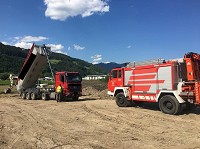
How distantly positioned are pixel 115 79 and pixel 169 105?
516 centimetres

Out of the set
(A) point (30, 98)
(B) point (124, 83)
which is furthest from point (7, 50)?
(B) point (124, 83)

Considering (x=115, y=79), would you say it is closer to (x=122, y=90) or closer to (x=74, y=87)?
(x=122, y=90)

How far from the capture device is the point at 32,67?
26234mm

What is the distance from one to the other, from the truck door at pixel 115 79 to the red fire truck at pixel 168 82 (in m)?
0.80

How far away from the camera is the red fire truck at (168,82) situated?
1538 centimetres

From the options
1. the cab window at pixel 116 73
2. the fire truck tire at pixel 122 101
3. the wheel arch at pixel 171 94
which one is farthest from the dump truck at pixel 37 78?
the wheel arch at pixel 171 94

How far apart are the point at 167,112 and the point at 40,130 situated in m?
7.62

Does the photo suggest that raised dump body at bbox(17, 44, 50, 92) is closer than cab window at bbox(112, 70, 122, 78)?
No

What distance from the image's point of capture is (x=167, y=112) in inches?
631

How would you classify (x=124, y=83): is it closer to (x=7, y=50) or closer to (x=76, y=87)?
(x=76, y=87)

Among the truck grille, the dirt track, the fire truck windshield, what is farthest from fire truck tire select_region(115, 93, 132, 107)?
the fire truck windshield

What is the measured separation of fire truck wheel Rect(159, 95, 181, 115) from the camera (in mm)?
15547

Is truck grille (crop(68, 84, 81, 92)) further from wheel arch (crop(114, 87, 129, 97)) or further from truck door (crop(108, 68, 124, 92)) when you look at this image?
wheel arch (crop(114, 87, 129, 97))

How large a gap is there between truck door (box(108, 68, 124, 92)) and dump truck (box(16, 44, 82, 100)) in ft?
18.3
